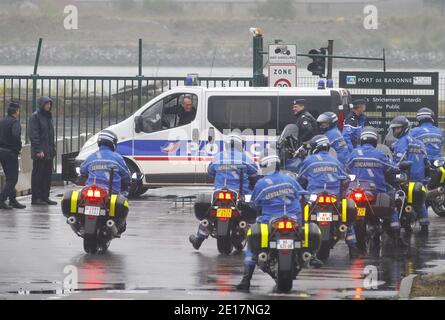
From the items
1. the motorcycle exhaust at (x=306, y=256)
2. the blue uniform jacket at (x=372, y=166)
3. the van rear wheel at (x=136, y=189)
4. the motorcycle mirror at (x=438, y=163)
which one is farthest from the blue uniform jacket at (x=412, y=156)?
the van rear wheel at (x=136, y=189)

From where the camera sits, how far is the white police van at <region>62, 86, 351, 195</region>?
1070 inches

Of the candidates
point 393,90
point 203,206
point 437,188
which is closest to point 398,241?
point 203,206

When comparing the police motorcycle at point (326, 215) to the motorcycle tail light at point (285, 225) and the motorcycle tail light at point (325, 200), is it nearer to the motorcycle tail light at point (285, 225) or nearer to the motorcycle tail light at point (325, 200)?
the motorcycle tail light at point (325, 200)

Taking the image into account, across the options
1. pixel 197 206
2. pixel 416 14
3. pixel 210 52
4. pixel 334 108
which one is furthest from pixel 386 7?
pixel 197 206

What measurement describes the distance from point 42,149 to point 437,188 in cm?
656

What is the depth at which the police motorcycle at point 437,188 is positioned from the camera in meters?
23.7

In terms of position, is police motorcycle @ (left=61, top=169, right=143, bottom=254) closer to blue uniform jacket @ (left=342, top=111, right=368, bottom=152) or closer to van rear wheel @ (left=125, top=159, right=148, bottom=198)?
blue uniform jacket @ (left=342, top=111, right=368, bottom=152)

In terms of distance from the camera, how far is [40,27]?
6819cm

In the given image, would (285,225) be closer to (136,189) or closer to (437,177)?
(437,177)

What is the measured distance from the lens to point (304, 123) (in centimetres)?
2495

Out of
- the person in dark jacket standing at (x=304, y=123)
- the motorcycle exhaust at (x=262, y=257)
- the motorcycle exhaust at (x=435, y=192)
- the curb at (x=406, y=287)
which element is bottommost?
the curb at (x=406, y=287)

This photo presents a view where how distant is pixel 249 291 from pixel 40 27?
52497mm

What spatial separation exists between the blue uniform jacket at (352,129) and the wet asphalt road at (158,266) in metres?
2.36

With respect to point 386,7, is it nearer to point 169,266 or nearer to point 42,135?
point 42,135
